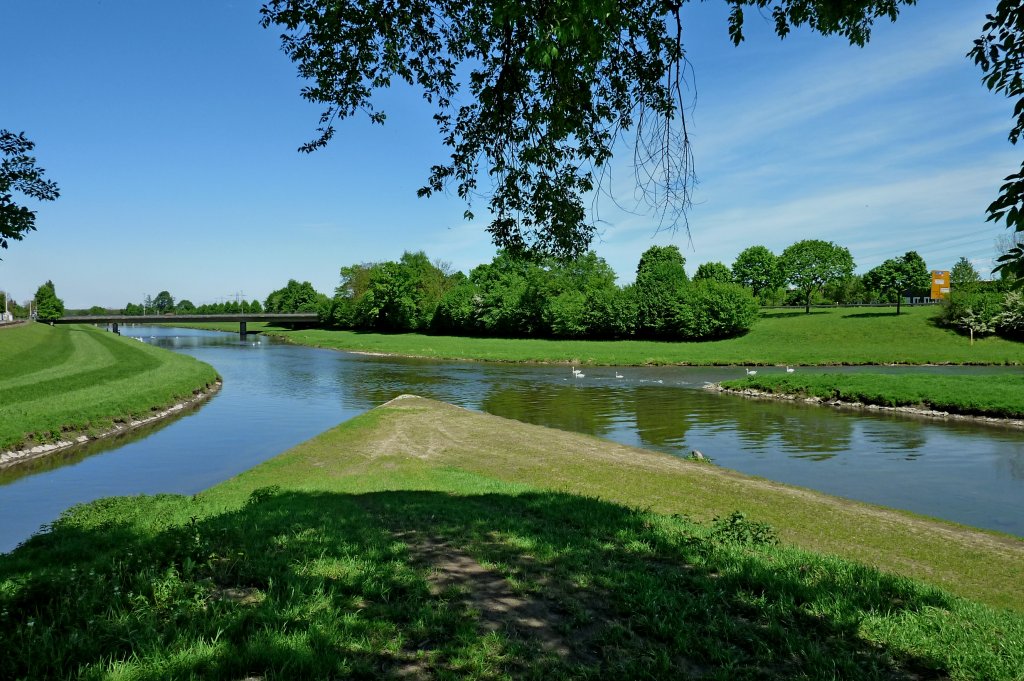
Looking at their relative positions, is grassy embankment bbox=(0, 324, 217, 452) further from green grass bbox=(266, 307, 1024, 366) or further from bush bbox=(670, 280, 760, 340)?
bush bbox=(670, 280, 760, 340)

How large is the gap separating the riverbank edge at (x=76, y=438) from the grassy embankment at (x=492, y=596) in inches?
455

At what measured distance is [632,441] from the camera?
2203cm

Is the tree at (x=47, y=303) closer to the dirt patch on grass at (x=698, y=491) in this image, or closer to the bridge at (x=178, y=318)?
the bridge at (x=178, y=318)

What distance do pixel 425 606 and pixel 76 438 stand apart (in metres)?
22.6

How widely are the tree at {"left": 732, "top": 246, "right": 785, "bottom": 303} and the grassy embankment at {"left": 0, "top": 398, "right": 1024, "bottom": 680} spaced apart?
331 ft

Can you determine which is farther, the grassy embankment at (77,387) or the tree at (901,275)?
the tree at (901,275)

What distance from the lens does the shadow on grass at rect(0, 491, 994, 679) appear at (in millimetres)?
4250

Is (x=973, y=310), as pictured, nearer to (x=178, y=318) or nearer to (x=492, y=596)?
(x=492, y=596)

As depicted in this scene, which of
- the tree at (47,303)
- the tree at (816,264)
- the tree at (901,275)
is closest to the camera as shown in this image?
the tree at (901,275)

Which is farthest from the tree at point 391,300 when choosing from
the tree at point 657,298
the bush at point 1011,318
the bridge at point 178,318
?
the bush at point 1011,318

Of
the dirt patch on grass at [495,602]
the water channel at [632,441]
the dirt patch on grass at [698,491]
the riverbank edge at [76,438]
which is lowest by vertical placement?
the water channel at [632,441]

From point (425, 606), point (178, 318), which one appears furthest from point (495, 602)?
point (178, 318)

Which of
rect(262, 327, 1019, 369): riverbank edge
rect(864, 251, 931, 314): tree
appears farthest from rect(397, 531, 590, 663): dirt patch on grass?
rect(864, 251, 931, 314): tree

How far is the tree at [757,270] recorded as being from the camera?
103 meters
